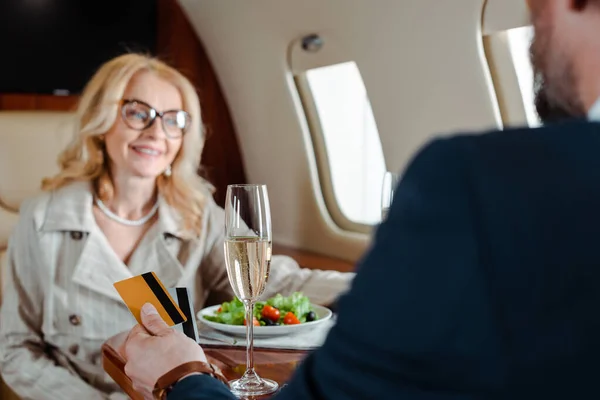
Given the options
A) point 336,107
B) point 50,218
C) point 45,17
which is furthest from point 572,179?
point 45,17

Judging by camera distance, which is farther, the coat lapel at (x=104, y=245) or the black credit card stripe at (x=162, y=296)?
the coat lapel at (x=104, y=245)

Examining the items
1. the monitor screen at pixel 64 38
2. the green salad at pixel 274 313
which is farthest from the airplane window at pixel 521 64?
the monitor screen at pixel 64 38

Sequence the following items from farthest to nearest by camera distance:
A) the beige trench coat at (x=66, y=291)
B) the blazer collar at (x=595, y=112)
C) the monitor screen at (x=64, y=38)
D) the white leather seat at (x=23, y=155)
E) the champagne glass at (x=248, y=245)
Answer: the monitor screen at (x=64, y=38), the white leather seat at (x=23, y=155), the beige trench coat at (x=66, y=291), the champagne glass at (x=248, y=245), the blazer collar at (x=595, y=112)

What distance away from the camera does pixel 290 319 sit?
4.67ft

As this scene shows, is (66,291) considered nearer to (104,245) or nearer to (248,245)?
(104,245)

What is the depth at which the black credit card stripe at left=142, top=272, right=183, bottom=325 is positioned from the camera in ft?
3.67

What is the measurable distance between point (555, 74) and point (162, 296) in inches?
27.3

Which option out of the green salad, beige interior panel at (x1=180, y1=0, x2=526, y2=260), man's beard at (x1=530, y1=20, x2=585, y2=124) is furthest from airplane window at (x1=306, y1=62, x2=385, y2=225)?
man's beard at (x1=530, y1=20, x2=585, y2=124)

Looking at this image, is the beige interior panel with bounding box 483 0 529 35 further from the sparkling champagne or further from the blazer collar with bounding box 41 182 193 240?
the sparkling champagne

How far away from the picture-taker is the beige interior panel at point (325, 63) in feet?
7.73

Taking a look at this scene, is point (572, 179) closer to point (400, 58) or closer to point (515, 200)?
point (515, 200)

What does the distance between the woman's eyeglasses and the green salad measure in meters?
0.70

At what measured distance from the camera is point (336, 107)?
335 cm

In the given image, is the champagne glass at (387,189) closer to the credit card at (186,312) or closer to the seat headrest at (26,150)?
the credit card at (186,312)
